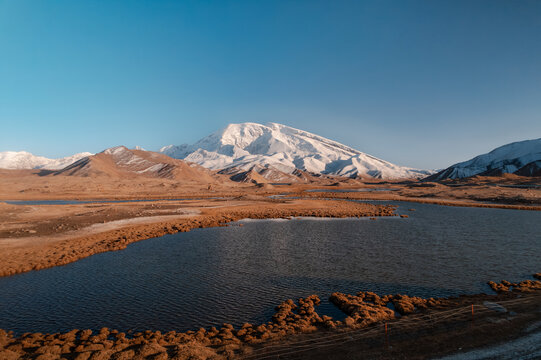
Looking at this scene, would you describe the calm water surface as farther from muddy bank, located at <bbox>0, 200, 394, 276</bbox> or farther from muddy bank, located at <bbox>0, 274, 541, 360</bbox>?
muddy bank, located at <bbox>0, 200, 394, 276</bbox>

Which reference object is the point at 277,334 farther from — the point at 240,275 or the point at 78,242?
the point at 78,242

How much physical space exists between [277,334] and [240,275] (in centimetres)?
1007

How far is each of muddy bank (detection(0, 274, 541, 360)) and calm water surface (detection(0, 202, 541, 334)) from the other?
1264 millimetres

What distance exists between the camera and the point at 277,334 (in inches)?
544

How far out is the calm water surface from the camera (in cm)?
1677

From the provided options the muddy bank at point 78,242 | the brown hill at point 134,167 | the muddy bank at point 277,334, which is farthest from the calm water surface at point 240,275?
the brown hill at point 134,167

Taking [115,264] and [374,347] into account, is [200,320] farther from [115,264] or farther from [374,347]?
[115,264]

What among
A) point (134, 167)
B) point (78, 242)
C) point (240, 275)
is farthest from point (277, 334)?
point (134, 167)

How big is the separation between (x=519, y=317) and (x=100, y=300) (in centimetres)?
2570

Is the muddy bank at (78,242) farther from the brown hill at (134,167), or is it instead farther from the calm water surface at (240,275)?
the brown hill at (134,167)

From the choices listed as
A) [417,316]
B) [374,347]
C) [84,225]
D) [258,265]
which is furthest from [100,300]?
[84,225]

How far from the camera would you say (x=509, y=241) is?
34.0m

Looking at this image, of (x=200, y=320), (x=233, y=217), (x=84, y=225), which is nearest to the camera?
(x=200, y=320)

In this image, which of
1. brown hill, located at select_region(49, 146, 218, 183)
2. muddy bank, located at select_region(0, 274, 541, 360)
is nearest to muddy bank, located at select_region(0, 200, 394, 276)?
muddy bank, located at select_region(0, 274, 541, 360)
